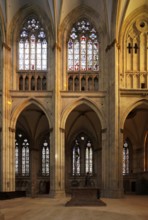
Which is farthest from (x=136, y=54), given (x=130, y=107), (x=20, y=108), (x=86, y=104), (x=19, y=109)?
(x=19, y=109)

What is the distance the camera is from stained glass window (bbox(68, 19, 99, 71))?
4388 cm

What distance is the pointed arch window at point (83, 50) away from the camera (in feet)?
143

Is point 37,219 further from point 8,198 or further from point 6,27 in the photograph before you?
point 6,27

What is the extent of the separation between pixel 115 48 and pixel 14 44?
10306 mm

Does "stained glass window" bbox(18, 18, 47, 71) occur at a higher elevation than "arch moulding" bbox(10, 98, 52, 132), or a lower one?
higher

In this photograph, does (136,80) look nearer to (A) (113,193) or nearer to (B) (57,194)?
(A) (113,193)

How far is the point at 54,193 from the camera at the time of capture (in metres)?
39.9

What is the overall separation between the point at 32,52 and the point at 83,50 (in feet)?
17.3

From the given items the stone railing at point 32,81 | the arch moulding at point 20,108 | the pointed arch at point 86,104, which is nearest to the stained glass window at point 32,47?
the stone railing at point 32,81

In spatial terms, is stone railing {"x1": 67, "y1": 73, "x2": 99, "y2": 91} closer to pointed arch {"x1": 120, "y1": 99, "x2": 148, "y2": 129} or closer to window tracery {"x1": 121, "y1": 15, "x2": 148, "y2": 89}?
window tracery {"x1": 121, "y1": 15, "x2": 148, "y2": 89}

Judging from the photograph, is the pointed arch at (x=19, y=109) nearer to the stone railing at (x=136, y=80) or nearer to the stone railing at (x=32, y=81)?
the stone railing at (x=32, y=81)

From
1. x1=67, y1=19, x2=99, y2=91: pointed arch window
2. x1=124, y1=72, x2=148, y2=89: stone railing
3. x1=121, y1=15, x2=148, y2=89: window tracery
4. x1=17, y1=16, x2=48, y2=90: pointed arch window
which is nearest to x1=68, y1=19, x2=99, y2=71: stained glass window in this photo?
x1=67, y1=19, x2=99, y2=91: pointed arch window

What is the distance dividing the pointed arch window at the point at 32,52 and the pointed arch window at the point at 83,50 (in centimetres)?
269

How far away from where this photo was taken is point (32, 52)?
4394 cm
